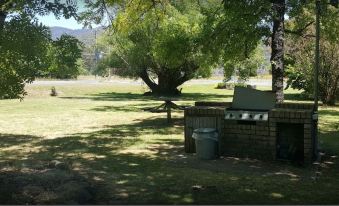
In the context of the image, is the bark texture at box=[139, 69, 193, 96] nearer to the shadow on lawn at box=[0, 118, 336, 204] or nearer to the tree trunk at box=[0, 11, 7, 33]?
the shadow on lawn at box=[0, 118, 336, 204]

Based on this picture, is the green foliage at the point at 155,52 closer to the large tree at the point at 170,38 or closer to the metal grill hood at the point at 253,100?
the large tree at the point at 170,38

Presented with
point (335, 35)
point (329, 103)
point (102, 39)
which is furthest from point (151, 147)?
point (102, 39)

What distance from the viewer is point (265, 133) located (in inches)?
417

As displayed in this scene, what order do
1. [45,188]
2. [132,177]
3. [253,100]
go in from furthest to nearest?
[253,100] < [132,177] < [45,188]

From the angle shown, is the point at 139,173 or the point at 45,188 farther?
the point at 139,173

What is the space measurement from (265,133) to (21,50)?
563 cm

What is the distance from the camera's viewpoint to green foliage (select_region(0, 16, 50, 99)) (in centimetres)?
732

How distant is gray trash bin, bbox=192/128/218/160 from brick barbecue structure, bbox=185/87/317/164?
331mm

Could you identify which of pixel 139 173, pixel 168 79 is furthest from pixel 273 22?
pixel 168 79

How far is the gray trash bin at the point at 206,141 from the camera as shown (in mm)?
10805

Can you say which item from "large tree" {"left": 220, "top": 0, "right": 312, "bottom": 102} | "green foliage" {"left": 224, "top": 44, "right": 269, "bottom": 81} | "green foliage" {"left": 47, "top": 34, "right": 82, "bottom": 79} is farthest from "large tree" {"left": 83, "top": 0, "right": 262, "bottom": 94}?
"green foliage" {"left": 224, "top": 44, "right": 269, "bottom": 81}

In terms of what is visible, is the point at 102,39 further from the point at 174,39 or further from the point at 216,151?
the point at 216,151

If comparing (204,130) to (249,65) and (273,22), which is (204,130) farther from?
(249,65)

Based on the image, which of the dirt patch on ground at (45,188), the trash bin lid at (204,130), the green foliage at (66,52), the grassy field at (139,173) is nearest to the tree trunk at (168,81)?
the grassy field at (139,173)
